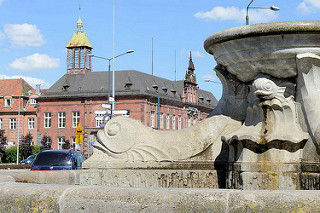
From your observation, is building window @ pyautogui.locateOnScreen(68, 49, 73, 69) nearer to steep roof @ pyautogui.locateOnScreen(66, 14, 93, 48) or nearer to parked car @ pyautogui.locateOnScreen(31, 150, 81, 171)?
steep roof @ pyautogui.locateOnScreen(66, 14, 93, 48)

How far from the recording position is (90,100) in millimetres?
75812

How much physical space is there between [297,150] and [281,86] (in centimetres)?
77

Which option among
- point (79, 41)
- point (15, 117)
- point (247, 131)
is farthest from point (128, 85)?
point (247, 131)

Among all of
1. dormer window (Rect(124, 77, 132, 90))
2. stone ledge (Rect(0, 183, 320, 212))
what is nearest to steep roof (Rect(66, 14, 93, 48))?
dormer window (Rect(124, 77, 132, 90))

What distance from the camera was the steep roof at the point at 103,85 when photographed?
7525 cm

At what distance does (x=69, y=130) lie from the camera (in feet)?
252

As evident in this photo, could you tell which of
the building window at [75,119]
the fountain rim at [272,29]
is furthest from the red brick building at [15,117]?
the fountain rim at [272,29]

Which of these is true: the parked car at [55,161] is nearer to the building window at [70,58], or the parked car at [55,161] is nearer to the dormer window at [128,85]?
the dormer window at [128,85]

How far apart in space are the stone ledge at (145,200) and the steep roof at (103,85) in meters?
69.1

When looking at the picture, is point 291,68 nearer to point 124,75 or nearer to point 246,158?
point 246,158

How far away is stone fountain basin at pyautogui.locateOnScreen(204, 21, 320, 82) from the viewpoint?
6.06 meters

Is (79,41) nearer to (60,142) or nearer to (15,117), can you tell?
(15,117)

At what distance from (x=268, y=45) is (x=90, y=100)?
231 feet

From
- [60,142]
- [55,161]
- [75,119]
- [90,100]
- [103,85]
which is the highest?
[103,85]
